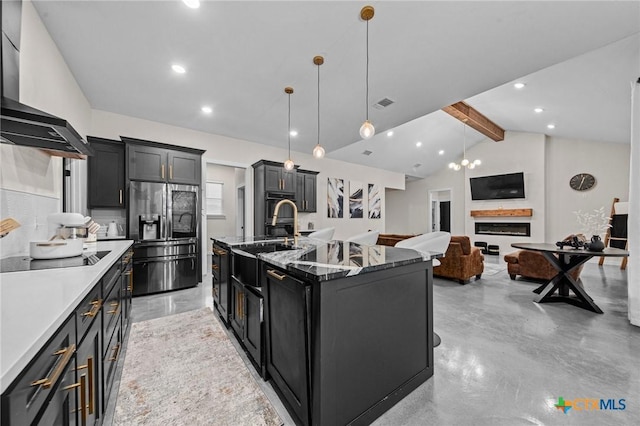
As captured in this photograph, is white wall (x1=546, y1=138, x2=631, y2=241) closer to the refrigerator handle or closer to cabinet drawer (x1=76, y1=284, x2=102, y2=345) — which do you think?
the refrigerator handle

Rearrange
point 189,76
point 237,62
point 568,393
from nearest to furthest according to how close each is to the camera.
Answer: point 568,393, point 237,62, point 189,76

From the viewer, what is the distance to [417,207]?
10984 millimetres

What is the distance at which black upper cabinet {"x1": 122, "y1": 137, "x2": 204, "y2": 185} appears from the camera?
3844mm

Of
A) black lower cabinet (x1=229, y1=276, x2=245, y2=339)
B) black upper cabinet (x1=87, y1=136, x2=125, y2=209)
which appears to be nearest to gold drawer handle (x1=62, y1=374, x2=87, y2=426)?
black lower cabinet (x1=229, y1=276, x2=245, y2=339)

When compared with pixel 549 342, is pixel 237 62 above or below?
above

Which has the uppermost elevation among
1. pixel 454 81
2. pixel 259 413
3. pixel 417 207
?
pixel 454 81

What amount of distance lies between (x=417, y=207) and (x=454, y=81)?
825 cm

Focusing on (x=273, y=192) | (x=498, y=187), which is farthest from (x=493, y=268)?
(x=273, y=192)

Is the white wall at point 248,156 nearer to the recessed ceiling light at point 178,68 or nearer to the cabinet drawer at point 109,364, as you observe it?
the recessed ceiling light at point 178,68

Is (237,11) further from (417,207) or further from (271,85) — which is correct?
(417,207)

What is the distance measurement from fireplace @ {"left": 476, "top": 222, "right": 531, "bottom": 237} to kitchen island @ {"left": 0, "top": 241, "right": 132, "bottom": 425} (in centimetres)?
979

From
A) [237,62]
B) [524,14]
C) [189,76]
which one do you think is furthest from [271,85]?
[524,14]

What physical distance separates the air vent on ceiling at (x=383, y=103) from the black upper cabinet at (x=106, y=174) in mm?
3912

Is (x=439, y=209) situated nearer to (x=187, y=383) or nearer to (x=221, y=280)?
(x=221, y=280)
